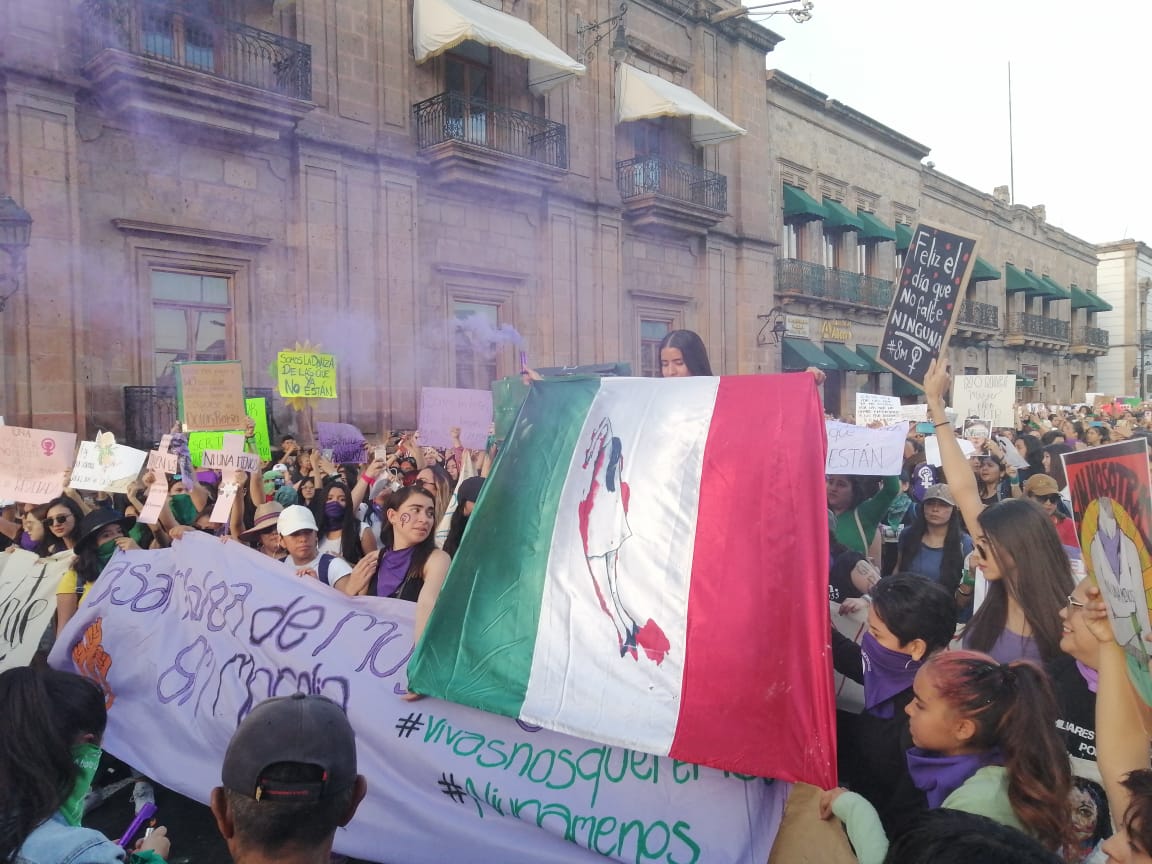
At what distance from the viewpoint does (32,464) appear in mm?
5898

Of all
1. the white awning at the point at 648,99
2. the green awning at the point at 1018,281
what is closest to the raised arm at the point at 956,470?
the white awning at the point at 648,99

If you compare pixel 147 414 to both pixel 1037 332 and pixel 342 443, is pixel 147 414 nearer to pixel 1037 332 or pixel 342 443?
pixel 342 443

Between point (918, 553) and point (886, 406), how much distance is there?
24.6 ft

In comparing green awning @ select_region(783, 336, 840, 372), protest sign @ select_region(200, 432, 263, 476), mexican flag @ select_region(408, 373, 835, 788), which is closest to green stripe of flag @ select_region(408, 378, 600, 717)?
mexican flag @ select_region(408, 373, 835, 788)

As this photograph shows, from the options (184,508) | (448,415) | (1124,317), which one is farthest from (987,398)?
(1124,317)

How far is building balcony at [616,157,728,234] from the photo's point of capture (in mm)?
16797

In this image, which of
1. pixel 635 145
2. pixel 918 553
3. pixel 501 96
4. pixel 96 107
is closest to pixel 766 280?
pixel 635 145

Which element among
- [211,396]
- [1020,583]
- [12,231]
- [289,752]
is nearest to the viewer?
[289,752]

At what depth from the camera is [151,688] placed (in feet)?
13.5

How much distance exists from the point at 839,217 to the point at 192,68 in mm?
17232

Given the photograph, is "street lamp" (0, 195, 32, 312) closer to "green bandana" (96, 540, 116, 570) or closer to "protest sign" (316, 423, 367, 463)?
"green bandana" (96, 540, 116, 570)

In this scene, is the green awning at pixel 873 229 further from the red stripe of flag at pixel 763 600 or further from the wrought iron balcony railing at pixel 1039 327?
the red stripe of flag at pixel 763 600

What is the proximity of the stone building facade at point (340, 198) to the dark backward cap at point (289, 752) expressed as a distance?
1007 centimetres

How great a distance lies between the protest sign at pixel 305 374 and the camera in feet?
33.4
